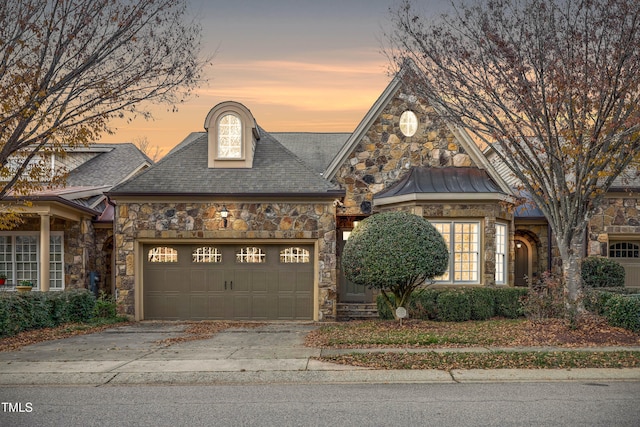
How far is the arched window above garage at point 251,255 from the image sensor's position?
18.2 metres

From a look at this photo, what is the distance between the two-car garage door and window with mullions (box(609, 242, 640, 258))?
33.5ft

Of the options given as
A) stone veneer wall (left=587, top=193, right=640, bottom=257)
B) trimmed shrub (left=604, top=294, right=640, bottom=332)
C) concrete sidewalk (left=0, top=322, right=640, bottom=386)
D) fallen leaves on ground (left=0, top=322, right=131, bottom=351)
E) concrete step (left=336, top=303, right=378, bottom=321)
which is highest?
stone veneer wall (left=587, top=193, right=640, bottom=257)

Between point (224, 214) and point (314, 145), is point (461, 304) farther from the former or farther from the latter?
point (314, 145)

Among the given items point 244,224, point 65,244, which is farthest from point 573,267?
point 65,244

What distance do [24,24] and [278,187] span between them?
25.2 ft

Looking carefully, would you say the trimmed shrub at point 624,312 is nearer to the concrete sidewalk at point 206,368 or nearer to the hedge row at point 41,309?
the concrete sidewalk at point 206,368

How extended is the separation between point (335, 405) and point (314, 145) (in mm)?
18728

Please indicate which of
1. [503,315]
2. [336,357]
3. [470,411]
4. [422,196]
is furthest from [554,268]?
[470,411]

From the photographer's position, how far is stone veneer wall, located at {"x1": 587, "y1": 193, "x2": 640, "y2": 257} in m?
20.1

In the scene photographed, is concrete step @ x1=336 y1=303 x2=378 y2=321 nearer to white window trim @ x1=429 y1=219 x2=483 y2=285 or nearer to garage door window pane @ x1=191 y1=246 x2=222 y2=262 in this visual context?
white window trim @ x1=429 y1=219 x2=483 y2=285

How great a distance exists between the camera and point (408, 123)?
1892 centimetres

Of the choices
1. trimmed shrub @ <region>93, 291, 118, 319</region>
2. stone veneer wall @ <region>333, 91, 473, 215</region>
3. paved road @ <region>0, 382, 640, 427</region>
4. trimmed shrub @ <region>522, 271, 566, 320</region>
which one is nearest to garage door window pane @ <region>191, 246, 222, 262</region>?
trimmed shrub @ <region>93, 291, 118, 319</region>

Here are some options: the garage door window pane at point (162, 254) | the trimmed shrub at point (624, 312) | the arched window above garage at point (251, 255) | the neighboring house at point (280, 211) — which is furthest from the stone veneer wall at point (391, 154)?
the trimmed shrub at point (624, 312)

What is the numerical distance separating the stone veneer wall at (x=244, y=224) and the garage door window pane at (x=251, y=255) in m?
0.62
